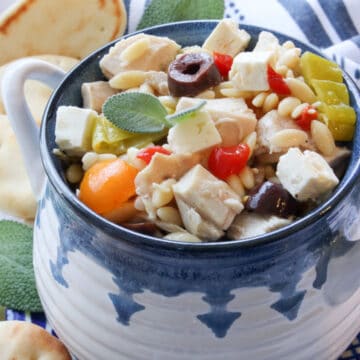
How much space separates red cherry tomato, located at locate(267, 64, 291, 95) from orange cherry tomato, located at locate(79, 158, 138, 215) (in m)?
0.24

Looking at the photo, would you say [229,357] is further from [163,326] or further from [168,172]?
[168,172]

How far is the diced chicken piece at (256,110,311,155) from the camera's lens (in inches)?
38.0

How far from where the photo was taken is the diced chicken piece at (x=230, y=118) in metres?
0.97

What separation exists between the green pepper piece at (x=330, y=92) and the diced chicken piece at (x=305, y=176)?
0.13 m

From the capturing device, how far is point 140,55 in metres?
1.11

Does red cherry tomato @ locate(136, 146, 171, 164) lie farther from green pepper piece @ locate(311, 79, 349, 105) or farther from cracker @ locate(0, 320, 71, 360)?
cracker @ locate(0, 320, 71, 360)

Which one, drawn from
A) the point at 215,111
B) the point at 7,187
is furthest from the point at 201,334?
the point at 7,187

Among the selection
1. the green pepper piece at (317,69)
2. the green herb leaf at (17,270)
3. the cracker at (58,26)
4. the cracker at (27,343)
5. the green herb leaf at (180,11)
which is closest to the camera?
the green pepper piece at (317,69)

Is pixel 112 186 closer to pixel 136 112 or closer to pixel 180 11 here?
pixel 136 112

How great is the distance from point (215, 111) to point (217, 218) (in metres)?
0.17

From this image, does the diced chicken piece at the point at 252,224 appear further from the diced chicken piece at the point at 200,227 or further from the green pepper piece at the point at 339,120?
the green pepper piece at the point at 339,120

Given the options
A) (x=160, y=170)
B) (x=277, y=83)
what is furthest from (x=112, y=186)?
(x=277, y=83)

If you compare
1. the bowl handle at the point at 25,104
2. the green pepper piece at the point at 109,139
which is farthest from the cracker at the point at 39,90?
the green pepper piece at the point at 109,139

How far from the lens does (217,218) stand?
900 millimetres
